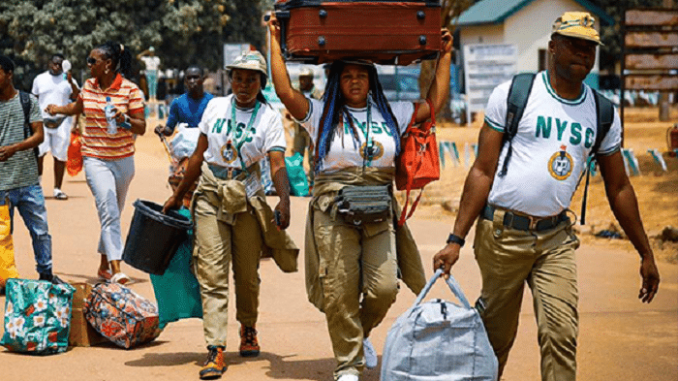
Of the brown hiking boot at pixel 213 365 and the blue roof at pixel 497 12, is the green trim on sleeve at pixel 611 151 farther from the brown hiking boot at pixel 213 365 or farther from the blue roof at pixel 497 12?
the blue roof at pixel 497 12

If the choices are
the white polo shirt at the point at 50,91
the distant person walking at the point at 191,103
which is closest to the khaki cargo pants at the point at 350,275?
the distant person walking at the point at 191,103

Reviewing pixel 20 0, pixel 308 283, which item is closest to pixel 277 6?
pixel 308 283

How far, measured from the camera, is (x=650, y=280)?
5758 mm

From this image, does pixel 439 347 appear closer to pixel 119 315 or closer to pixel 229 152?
pixel 229 152

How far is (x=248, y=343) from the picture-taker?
7445 mm

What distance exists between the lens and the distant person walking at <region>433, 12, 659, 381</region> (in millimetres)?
5367

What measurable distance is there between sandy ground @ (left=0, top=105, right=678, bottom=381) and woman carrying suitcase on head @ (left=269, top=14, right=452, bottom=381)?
0.64 metres

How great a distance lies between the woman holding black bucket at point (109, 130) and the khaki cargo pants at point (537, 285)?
15.3ft

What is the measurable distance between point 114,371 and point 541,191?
299 centimetres

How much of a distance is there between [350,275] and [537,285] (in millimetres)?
1242

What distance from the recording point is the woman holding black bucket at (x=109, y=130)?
31.3 ft

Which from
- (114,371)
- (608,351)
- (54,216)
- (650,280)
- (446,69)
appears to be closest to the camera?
(650,280)

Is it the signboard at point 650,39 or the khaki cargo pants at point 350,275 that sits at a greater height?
the signboard at point 650,39

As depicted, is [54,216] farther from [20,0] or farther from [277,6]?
[20,0]
